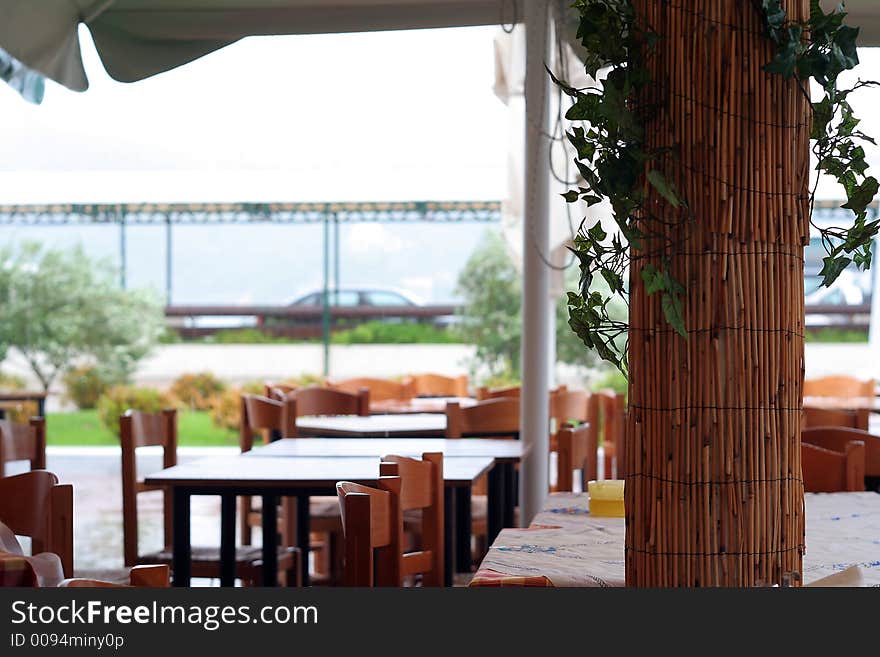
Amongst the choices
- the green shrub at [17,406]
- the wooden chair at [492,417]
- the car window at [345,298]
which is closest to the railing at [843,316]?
the car window at [345,298]

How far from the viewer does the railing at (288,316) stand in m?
10.6

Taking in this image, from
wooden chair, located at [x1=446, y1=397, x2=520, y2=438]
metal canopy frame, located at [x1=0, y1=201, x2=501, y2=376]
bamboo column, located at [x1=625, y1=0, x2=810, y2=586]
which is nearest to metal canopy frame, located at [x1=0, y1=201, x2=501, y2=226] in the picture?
metal canopy frame, located at [x1=0, y1=201, x2=501, y2=376]

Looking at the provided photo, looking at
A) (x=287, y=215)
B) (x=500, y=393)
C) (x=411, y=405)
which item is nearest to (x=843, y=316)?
(x=411, y=405)

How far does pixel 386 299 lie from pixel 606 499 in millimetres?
8125

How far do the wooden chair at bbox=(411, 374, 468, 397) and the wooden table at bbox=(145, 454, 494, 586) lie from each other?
4316 mm

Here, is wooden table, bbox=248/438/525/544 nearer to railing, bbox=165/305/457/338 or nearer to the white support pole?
the white support pole

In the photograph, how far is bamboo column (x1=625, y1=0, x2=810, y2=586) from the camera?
144cm

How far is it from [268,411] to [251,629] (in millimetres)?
4007

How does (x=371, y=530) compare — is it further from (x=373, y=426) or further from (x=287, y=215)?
(x=287, y=215)

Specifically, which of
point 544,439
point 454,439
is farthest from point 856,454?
point 454,439

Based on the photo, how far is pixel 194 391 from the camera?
10.7 meters

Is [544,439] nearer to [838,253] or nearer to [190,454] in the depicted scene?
[838,253]

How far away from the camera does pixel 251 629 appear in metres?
1.03

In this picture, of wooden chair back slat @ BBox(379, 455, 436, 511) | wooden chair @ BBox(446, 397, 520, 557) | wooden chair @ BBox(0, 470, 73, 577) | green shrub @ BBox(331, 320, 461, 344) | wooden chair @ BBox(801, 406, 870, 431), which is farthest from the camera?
Result: green shrub @ BBox(331, 320, 461, 344)
